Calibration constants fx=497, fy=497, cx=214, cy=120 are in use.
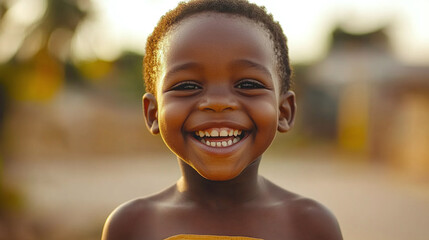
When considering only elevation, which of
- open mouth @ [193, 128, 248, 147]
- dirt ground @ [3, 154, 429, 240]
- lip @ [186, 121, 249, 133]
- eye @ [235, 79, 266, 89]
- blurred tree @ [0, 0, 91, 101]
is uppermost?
blurred tree @ [0, 0, 91, 101]

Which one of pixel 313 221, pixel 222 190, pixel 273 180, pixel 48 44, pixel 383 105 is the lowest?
pixel 273 180

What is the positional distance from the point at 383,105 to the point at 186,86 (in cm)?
1654

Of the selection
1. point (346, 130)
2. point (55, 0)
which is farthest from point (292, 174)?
point (55, 0)

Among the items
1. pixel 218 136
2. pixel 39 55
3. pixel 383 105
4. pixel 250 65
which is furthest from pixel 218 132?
pixel 383 105

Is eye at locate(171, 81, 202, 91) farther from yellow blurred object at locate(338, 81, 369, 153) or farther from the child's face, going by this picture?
yellow blurred object at locate(338, 81, 369, 153)

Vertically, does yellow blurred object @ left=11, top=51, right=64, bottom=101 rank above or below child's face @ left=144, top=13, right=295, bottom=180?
above

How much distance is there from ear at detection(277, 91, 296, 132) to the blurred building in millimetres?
14963

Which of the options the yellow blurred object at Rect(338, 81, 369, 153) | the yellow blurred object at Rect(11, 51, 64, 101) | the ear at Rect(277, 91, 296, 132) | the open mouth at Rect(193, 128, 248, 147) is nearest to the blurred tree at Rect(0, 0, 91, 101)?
the yellow blurred object at Rect(11, 51, 64, 101)

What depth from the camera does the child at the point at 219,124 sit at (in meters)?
1.77

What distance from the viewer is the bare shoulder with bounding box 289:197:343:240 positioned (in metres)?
1.94

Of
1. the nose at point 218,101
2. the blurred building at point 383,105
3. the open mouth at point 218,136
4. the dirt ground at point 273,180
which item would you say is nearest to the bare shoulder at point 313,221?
the open mouth at point 218,136

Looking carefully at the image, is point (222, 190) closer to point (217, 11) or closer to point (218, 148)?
point (218, 148)

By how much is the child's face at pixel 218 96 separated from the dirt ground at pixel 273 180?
274 inches

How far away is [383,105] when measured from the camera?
1725 cm
